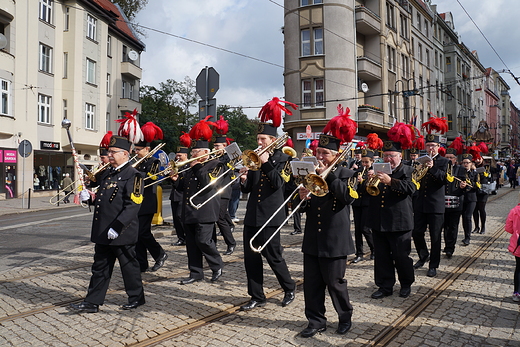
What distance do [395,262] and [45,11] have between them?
27.8m

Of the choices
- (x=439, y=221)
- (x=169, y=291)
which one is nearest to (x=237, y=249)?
Answer: (x=169, y=291)

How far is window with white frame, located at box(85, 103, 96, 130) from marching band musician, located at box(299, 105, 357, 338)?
28.4 metres

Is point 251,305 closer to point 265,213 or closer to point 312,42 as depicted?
point 265,213

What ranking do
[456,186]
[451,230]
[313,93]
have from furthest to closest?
[313,93]
[456,186]
[451,230]

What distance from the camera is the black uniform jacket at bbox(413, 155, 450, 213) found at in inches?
282

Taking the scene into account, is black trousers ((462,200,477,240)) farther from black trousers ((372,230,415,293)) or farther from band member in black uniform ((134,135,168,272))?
band member in black uniform ((134,135,168,272))

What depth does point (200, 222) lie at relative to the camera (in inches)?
251

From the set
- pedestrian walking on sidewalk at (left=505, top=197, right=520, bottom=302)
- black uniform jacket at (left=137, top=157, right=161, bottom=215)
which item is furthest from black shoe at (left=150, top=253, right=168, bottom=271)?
pedestrian walking on sidewalk at (left=505, top=197, right=520, bottom=302)

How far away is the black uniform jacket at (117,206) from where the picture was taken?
512 centimetres

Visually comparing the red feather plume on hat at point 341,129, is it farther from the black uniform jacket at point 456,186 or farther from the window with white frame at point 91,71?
the window with white frame at point 91,71

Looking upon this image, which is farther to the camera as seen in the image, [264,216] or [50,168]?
[50,168]

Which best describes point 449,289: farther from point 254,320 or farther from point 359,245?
point 254,320

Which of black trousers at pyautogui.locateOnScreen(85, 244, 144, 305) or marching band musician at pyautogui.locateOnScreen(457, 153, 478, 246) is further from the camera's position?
marching band musician at pyautogui.locateOnScreen(457, 153, 478, 246)

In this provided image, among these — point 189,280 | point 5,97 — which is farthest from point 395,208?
point 5,97
